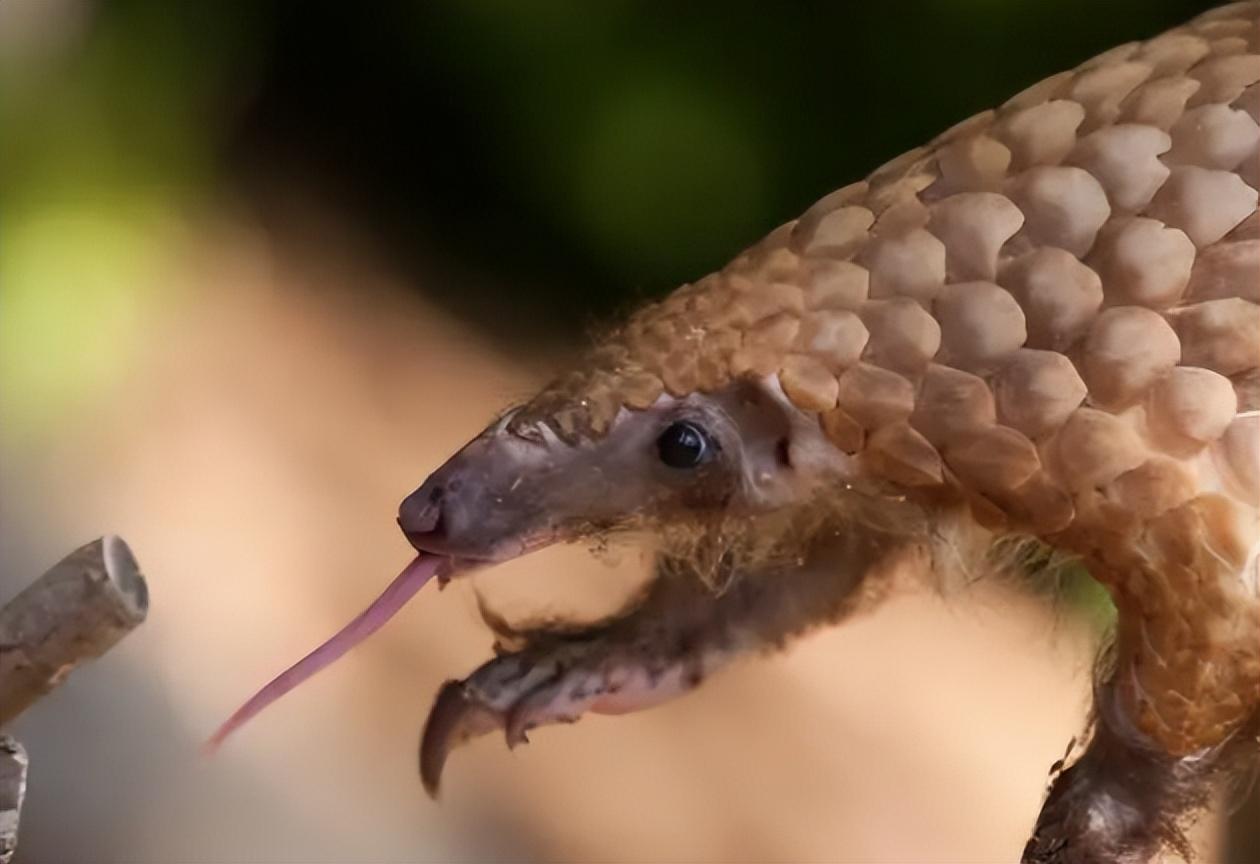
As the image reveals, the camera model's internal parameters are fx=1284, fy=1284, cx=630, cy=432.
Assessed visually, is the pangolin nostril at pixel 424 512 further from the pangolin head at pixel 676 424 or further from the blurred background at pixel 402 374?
the blurred background at pixel 402 374

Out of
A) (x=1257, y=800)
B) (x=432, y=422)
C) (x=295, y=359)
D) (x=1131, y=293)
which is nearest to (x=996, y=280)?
(x=1131, y=293)

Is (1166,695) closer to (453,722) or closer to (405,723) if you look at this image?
(453,722)

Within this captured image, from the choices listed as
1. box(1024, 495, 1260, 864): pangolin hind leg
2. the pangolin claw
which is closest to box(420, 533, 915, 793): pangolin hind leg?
the pangolin claw

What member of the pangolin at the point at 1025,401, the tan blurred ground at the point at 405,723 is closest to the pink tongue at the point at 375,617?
the pangolin at the point at 1025,401

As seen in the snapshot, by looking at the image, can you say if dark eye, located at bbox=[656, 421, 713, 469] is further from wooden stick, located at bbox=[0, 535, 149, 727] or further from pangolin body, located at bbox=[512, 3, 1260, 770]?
wooden stick, located at bbox=[0, 535, 149, 727]

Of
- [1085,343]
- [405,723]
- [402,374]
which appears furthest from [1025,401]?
[402,374]

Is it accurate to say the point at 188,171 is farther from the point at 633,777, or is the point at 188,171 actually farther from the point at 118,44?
the point at 633,777
